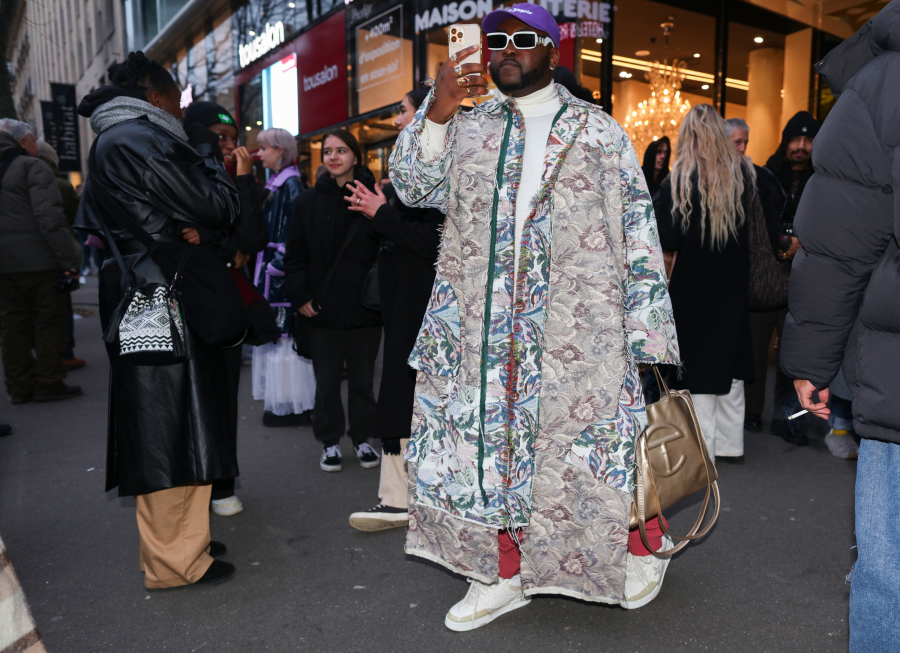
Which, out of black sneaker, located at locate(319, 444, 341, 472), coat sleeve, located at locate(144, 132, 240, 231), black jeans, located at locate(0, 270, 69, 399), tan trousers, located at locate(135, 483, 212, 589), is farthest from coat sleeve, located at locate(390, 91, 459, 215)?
black jeans, located at locate(0, 270, 69, 399)

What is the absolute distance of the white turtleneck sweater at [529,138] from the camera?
2.37 meters

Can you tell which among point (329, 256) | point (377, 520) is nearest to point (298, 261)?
point (329, 256)

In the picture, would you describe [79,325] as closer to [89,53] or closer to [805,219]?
[805,219]

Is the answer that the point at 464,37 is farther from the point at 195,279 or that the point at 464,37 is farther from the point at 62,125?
the point at 62,125

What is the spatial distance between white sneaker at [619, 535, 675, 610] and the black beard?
1742 millimetres

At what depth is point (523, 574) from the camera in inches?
99.9

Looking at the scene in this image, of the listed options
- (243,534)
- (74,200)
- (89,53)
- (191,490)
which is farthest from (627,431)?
(89,53)

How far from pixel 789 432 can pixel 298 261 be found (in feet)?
11.2

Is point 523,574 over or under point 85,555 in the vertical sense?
over

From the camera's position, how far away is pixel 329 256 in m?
4.28

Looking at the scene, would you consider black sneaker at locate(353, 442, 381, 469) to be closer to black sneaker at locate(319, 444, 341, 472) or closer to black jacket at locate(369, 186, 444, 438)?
black sneaker at locate(319, 444, 341, 472)

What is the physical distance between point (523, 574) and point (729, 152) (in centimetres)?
283

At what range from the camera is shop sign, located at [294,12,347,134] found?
1390 centimetres

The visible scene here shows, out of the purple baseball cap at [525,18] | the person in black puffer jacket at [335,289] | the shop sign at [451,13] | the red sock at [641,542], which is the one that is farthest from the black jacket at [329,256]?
the shop sign at [451,13]
